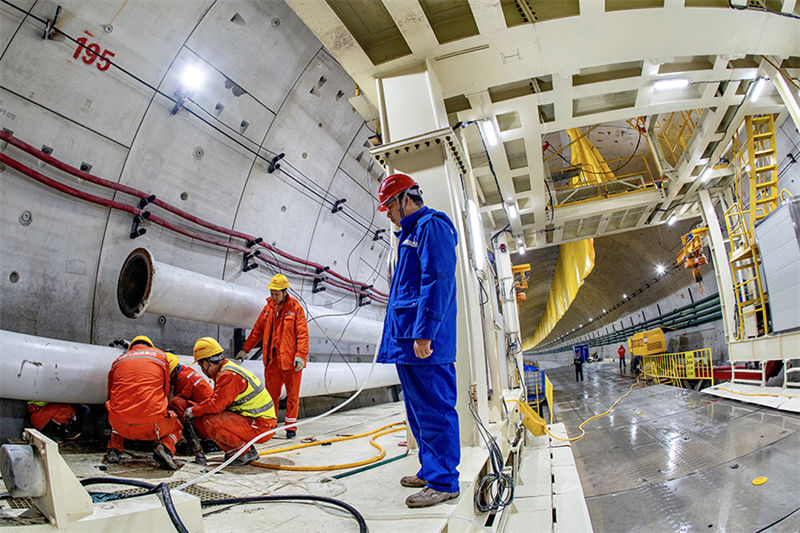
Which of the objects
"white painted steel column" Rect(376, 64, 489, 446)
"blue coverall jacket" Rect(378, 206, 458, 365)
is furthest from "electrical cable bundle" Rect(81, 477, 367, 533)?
"white painted steel column" Rect(376, 64, 489, 446)

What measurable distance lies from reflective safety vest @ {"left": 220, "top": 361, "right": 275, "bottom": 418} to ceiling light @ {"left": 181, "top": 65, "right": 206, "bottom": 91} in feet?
9.84

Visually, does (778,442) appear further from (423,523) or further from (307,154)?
(307,154)

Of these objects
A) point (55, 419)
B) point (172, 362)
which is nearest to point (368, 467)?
point (172, 362)

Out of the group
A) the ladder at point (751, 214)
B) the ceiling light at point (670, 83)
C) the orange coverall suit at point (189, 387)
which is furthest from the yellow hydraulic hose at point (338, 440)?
the ladder at point (751, 214)

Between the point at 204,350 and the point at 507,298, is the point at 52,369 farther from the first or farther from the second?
the point at 507,298

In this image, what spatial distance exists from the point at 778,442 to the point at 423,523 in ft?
13.6

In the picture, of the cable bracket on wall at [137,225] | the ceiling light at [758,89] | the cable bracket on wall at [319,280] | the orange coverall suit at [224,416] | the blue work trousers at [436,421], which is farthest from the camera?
the cable bracket on wall at [319,280]

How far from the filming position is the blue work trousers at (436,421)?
2.04m

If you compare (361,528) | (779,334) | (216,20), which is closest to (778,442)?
(779,334)

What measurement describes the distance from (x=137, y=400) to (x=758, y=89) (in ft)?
27.7

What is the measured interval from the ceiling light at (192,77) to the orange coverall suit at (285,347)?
2489 millimetres

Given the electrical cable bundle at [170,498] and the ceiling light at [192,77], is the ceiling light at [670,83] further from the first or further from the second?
the electrical cable bundle at [170,498]

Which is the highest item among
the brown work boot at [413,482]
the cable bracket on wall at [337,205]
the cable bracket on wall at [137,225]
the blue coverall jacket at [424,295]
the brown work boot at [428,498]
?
the cable bracket on wall at [337,205]

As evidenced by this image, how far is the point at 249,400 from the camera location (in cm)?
338
